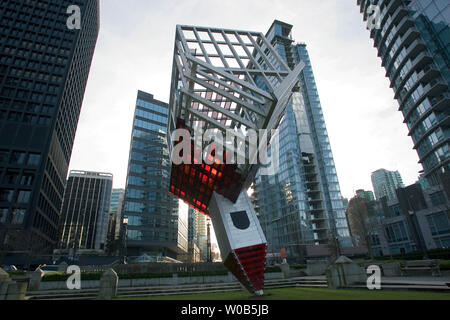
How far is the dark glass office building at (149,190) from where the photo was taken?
71750 millimetres

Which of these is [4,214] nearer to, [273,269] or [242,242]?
[273,269]

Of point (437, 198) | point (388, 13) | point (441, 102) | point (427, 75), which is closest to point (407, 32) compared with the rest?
point (388, 13)

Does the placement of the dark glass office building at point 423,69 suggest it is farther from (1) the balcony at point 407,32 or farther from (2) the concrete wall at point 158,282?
(2) the concrete wall at point 158,282

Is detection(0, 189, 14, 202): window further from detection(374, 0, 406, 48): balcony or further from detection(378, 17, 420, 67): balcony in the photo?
detection(374, 0, 406, 48): balcony

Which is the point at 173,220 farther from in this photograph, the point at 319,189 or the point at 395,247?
the point at 395,247

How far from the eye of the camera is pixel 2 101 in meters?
64.9

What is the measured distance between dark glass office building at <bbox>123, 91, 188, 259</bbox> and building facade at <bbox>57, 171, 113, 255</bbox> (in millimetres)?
101233

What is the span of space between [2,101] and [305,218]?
89.0 m

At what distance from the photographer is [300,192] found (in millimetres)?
76750

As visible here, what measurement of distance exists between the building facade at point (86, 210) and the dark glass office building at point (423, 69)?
167 m

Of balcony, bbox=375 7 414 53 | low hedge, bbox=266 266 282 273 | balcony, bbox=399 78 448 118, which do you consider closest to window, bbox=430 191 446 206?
balcony, bbox=399 78 448 118

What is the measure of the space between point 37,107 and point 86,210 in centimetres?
11651

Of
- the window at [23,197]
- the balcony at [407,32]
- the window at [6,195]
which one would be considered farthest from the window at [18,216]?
the balcony at [407,32]
